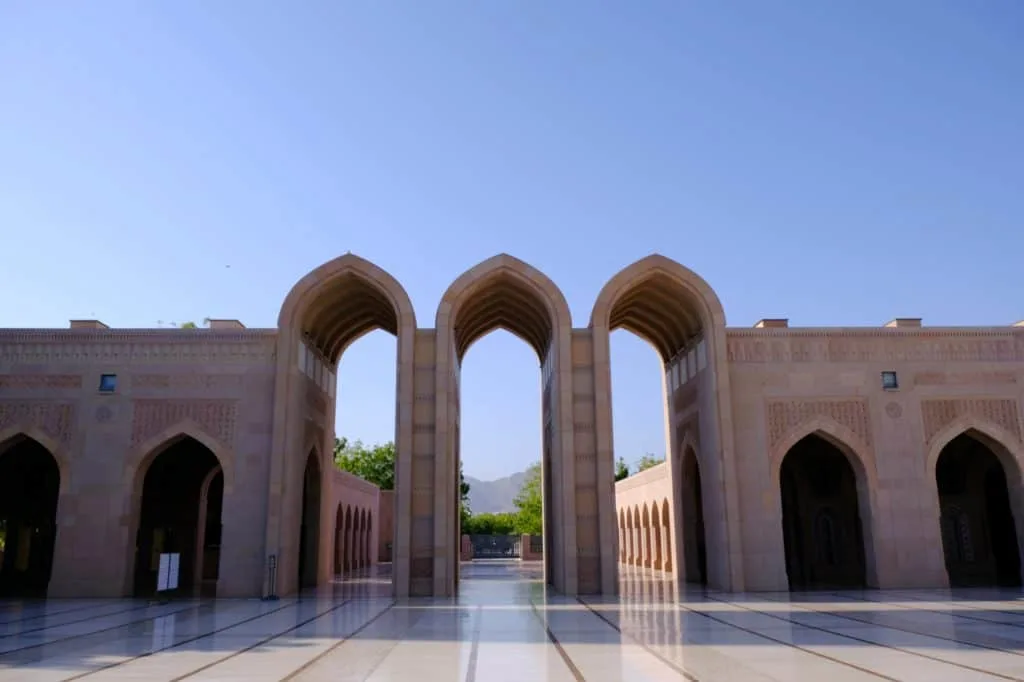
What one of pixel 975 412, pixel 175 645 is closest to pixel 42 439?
pixel 175 645

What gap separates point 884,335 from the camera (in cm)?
1870

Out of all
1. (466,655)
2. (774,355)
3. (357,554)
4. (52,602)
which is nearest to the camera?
(466,655)

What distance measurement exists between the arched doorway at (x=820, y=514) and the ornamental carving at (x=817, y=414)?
3.54 m

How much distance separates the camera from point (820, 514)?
2220cm

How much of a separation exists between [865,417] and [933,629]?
819cm

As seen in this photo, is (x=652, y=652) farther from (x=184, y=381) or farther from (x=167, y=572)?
(x=184, y=381)

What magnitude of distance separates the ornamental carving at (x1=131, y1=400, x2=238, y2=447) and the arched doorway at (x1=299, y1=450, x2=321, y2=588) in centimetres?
288

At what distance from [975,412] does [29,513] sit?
75.9 ft

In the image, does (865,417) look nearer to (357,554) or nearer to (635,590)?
(635,590)

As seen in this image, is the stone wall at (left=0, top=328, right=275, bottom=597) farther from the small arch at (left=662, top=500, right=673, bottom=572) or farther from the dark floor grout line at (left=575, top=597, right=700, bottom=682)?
the small arch at (left=662, top=500, right=673, bottom=572)

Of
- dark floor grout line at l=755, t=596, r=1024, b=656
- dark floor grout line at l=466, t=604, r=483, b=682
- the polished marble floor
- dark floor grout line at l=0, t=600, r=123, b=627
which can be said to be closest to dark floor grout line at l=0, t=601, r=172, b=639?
the polished marble floor

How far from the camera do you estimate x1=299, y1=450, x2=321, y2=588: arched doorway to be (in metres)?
20.4

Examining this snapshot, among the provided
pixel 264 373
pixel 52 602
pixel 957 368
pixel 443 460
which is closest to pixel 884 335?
pixel 957 368

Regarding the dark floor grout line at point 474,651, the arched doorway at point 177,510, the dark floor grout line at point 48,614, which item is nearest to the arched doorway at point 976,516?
the dark floor grout line at point 474,651
